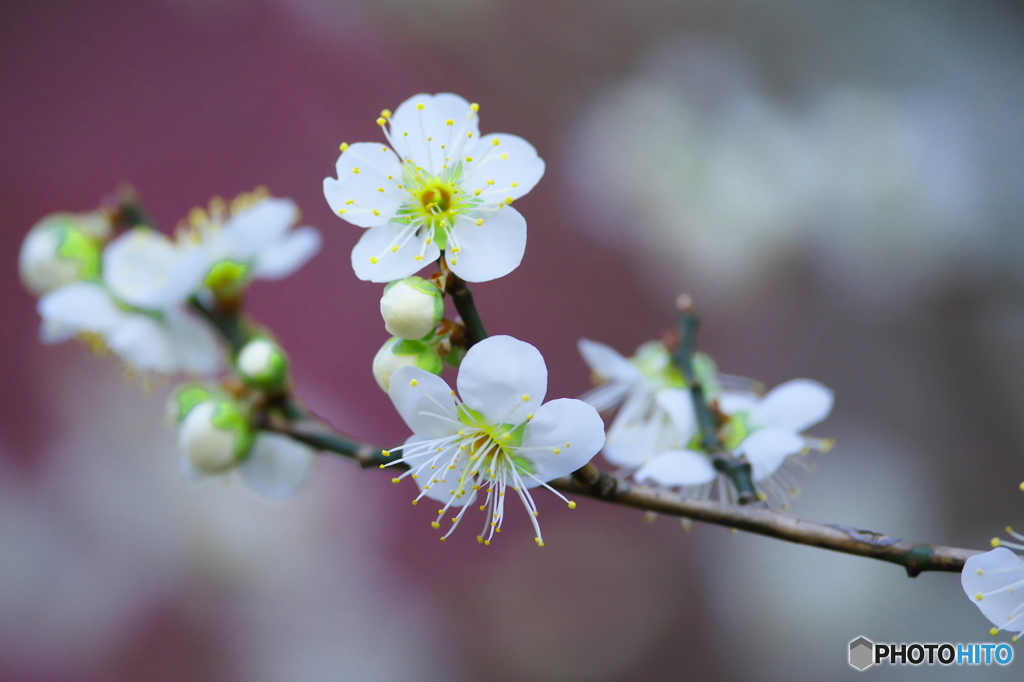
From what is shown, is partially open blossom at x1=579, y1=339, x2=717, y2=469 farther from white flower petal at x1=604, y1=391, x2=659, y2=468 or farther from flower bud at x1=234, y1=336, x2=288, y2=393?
flower bud at x1=234, y1=336, x2=288, y2=393

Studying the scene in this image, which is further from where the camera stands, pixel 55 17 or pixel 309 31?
pixel 309 31

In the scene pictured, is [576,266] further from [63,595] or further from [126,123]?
[63,595]

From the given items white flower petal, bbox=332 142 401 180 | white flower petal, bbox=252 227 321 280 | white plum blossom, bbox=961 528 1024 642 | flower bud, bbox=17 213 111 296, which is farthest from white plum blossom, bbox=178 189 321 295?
white plum blossom, bbox=961 528 1024 642

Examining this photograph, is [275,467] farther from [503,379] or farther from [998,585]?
[998,585]

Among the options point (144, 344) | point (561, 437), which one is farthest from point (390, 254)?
point (144, 344)

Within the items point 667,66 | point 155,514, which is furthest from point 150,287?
point 667,66

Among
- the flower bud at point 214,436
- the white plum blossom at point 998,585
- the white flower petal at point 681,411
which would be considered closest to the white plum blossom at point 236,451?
the flower bud at point 214,436
